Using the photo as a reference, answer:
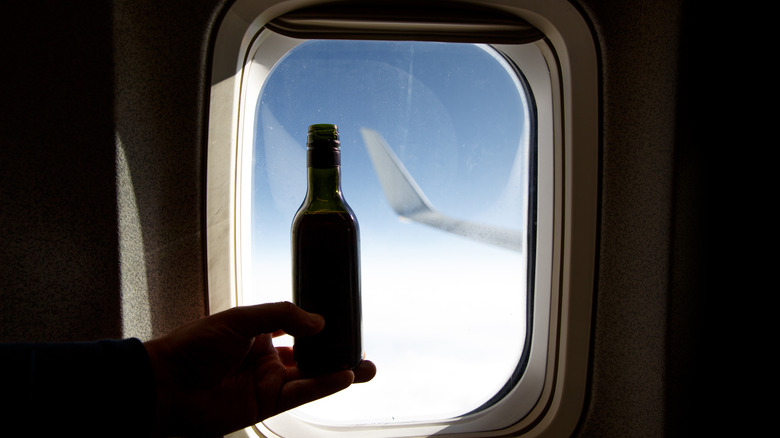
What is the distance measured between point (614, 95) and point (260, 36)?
771 millimetres

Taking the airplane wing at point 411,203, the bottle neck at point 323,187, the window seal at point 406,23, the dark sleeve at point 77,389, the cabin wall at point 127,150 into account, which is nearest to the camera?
the dark sleeve at point 77,389

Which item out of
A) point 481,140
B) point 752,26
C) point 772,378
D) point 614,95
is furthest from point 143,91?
point 772,378

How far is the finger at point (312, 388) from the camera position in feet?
1.87

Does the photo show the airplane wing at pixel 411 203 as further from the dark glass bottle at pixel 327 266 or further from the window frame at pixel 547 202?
the dark glass bottle at pixel 327 266

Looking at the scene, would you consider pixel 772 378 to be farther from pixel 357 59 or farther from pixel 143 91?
pixel 143 91

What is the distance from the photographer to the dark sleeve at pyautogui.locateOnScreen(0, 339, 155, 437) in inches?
18.0

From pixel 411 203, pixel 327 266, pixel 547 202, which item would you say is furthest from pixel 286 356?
pixel 547 202

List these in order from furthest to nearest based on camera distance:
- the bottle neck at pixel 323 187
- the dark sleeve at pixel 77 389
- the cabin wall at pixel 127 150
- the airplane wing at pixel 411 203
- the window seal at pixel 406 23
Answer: the airplane wing at pixel 411 203, the window seal at pixel 406 23, the cabin wall at pixel 127 150, the bottle neck at pixel 323 187, the dark sleeve at pixel 77 389

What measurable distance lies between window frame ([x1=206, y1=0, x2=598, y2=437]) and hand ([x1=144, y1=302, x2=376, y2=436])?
0.20 m

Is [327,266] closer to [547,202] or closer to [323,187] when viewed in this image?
[323,187]

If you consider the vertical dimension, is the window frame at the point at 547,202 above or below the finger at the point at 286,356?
above

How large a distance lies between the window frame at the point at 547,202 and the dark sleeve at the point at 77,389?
25cm

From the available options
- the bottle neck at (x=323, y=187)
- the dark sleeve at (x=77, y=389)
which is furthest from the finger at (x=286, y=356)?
the bottle neck at (x=323, y=187)

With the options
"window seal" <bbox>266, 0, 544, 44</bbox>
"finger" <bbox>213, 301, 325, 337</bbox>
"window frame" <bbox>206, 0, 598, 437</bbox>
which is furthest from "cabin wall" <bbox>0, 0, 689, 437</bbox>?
"finger" <bbox>213, 301, 325, 337</bbox>
